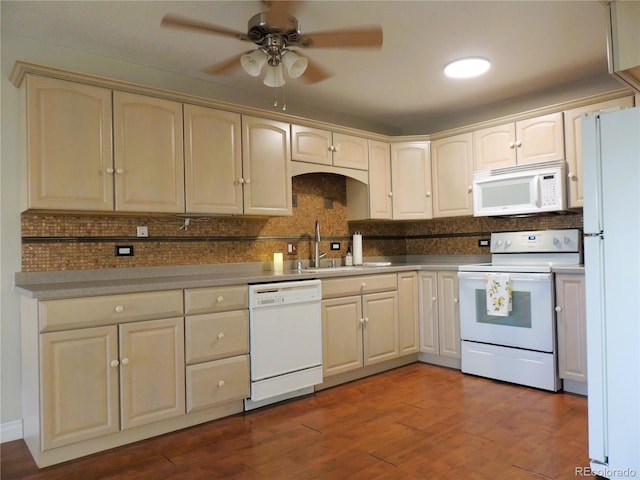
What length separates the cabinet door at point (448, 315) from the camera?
12.9ft

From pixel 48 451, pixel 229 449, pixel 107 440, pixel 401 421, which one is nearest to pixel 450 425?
pixel 401 421

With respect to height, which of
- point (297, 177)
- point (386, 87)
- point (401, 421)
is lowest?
point (401, 421)

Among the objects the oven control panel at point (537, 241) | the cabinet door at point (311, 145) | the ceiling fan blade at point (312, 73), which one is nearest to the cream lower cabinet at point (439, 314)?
the oven control panel at point (537, 241)

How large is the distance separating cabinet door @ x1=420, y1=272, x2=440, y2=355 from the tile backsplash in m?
0.59

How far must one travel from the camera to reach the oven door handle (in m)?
3.33

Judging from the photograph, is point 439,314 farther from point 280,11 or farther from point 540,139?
point 280,11

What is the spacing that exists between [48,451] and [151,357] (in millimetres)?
647

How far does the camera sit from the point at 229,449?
247 cm

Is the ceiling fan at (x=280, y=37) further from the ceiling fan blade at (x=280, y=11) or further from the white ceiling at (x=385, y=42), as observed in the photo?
the white ceiling at (x=385, y=42)

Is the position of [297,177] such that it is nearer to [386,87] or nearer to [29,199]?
[386,87]

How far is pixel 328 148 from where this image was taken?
3896 millimetres

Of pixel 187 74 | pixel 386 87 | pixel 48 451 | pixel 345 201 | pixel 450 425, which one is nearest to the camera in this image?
pixel 48 451

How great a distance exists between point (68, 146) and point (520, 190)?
3.24 meters

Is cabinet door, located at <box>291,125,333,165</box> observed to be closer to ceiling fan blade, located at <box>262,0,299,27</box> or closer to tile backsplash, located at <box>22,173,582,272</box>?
tile backsplash, located at <box>22,173,582,272</box>
